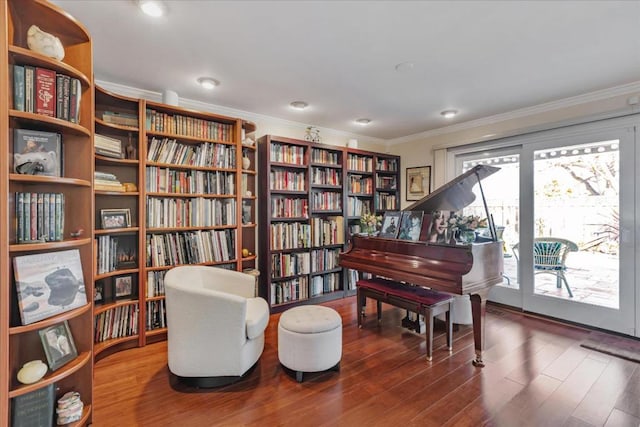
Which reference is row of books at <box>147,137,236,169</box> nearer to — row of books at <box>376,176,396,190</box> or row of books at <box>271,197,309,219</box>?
row of books at <box>271,197,309,219</box>

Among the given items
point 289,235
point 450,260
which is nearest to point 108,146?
point 289,235

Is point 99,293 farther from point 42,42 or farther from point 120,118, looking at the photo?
point 42,42

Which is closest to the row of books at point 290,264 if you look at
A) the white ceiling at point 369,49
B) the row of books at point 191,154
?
the row of books at point 191,154

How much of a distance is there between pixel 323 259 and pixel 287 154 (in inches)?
61.0

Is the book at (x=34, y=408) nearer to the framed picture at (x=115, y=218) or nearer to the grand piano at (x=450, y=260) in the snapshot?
the framed picture at (x=115, y=218)

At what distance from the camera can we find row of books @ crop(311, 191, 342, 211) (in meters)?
4.04

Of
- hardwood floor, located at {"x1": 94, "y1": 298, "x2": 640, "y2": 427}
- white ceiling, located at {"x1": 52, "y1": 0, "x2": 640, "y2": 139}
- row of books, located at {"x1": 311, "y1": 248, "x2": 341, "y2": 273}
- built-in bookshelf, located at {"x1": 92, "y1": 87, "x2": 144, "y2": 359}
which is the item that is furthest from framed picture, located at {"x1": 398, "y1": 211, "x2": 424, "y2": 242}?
built-in bookshelf, located at {"x1": 92, "y1": 87, "x2": 144, "y2": 359}

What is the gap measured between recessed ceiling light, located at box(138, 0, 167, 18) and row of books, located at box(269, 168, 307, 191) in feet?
6.60

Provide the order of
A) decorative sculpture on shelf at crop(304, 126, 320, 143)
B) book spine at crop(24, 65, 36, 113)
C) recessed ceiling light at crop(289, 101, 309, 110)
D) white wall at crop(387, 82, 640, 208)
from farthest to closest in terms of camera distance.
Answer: decorative sculpture on shelf at crop(304, 126, 320, 143)
recessed ceiling light at crop(289, 101, 309, 110)
white wall at crop(387, 82, 640, 208)
book spine at crop(24, 65, 36, 113)

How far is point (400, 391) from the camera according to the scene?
79.5 inches

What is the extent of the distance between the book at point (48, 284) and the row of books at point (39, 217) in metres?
0.09

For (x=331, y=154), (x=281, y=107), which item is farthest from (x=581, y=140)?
(x=281, y=107)

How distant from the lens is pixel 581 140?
3.12 m

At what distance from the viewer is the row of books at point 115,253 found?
8.02ft
